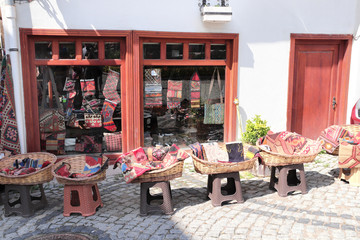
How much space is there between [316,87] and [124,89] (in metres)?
3.84

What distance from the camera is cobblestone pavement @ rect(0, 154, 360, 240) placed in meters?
4.25

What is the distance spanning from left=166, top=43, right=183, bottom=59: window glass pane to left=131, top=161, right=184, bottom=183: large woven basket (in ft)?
8.51

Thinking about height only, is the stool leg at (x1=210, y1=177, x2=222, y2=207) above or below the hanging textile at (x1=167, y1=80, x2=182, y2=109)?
below

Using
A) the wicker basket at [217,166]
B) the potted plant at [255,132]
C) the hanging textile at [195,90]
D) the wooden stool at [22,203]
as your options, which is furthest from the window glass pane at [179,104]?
the wooden stool at [22,203]

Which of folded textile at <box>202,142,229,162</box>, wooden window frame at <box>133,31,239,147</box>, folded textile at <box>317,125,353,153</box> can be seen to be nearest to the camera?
folded textile at <box>202,142,229,162</box>

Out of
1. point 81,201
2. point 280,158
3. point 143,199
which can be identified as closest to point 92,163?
point 81,201

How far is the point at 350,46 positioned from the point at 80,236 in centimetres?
615

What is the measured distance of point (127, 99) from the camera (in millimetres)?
6539

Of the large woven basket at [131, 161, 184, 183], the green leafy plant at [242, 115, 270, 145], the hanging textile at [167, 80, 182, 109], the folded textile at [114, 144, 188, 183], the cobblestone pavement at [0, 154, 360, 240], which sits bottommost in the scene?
the cobblestone pavement at [0, 154, 360, 240]

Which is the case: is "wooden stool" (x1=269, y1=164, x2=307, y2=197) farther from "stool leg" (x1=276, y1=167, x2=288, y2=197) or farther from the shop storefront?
the shop storefront

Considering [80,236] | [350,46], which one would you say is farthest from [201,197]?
[350,46]

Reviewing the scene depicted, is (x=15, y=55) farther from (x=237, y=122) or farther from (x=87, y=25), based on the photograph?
(x=237, y=122)

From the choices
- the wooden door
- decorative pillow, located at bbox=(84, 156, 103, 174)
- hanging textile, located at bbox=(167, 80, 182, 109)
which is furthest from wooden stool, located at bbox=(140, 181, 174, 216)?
the wooden door

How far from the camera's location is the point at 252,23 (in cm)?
685
